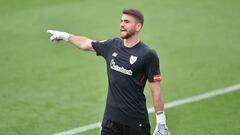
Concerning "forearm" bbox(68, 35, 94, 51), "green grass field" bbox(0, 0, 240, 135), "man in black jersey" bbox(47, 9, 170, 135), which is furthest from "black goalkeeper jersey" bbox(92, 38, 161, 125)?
"green grass field" bbox(0, 0, 240, 135)

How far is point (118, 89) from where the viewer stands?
31.0 ft

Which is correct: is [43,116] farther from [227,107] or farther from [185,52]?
[185,52]

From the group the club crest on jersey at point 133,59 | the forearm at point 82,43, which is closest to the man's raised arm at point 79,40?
the forearm at point 82,43

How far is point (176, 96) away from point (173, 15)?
16.8 feet

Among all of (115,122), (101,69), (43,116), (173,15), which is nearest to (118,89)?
(115,122)

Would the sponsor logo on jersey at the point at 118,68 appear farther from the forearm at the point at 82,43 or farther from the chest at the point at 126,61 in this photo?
the forearm at the point at 82,43

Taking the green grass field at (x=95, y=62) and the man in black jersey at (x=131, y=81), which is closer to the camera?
the man in black jersey at (x=131, y=81)

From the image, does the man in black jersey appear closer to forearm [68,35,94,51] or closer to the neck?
the neck

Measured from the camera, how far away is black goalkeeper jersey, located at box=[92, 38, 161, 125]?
9320 mm

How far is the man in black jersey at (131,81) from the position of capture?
932 cm

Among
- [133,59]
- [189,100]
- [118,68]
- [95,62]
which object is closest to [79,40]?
[118,68]

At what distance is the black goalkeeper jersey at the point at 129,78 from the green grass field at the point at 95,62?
2.64 metres

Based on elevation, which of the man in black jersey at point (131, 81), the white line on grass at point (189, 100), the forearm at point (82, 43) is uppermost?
the forearm at point (82, 43)

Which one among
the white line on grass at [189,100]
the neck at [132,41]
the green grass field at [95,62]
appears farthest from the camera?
the green grass field at [95,62]
